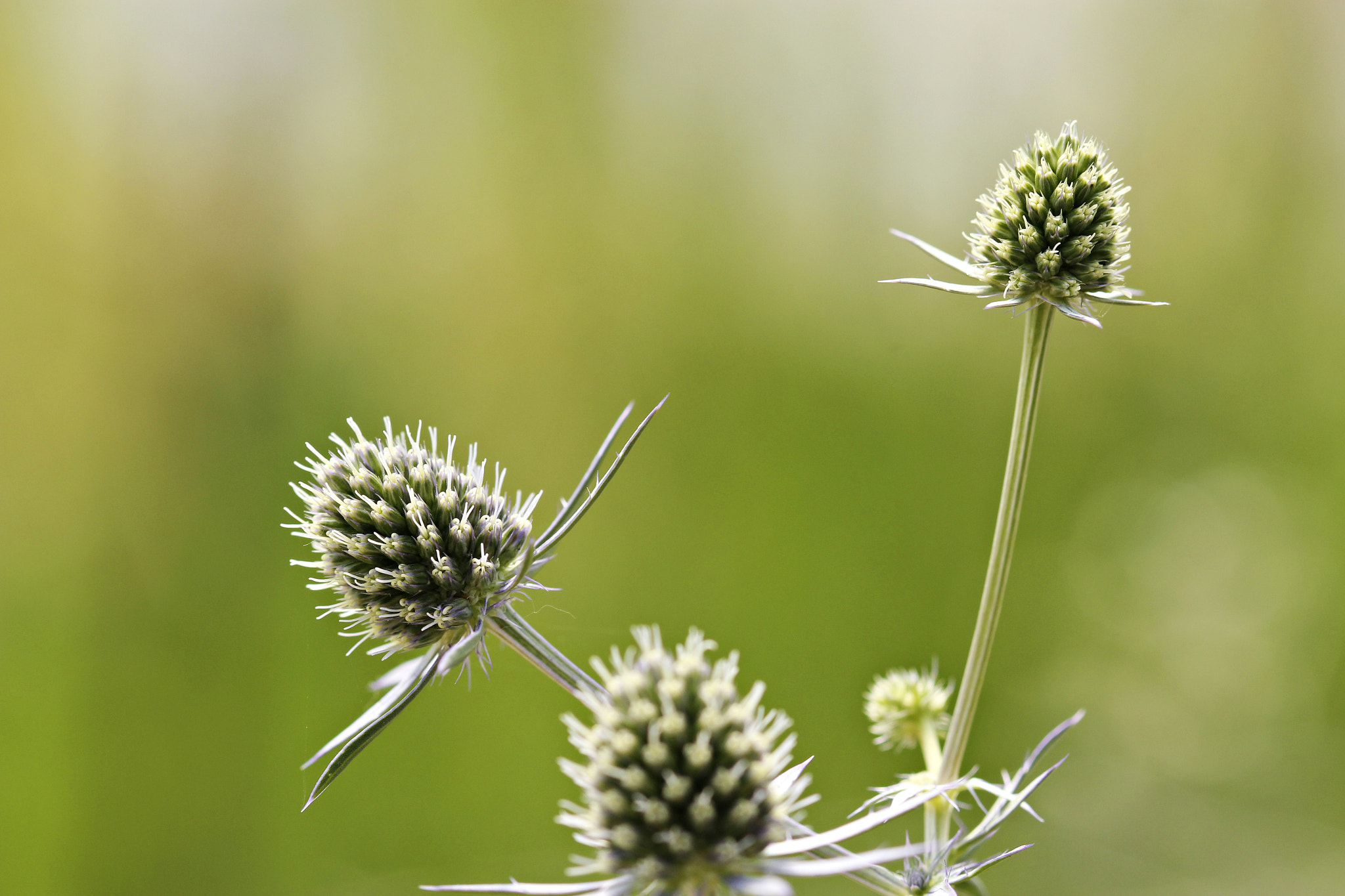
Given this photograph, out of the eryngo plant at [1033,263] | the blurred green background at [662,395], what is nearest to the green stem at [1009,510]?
the eryngo plant at [1033,263]

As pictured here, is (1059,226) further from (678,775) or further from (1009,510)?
(678,775)

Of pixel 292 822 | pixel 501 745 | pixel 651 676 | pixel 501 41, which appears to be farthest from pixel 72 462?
pixel 651 676

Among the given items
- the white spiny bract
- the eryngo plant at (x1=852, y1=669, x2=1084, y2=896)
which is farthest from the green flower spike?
the eryngo plant at (x1=852, y1=669, x2=1084, y2=896)

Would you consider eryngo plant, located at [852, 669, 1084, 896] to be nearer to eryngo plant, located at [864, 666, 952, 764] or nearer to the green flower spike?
eryngo plant, located at [864, 666, 952, 764]

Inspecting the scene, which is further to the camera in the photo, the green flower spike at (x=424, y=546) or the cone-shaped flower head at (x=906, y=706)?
the cone-shaped flower head at (x=906, y=706)

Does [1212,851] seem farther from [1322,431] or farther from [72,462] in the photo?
[72,462]

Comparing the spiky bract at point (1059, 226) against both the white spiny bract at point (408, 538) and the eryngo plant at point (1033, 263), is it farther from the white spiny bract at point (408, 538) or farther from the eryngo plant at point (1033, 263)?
the white spiny bract at point (408, 538)
